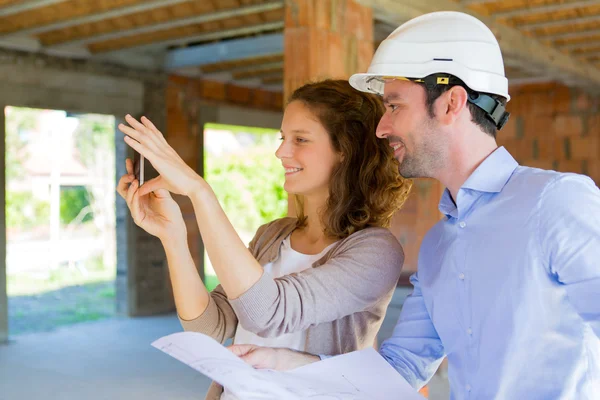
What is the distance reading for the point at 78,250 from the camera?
14.0 metres

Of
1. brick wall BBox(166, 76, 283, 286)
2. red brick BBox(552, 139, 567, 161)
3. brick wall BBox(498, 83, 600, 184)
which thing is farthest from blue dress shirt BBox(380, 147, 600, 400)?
red brick BBox(552, 139, 567, 161)

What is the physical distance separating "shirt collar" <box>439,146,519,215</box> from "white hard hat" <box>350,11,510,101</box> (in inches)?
5.2

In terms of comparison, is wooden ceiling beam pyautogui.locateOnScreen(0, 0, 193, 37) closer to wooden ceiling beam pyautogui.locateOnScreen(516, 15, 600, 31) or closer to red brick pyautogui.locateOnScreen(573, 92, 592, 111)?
wooden ceiling beam pyautogui.locateOnScreen(516, 15, 600, 31)

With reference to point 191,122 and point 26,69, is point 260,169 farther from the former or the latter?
point 26,69

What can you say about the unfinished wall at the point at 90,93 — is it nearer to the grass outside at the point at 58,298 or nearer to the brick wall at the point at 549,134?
the grass outside at the point at 58,298

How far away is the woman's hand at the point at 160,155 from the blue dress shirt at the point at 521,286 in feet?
1.63

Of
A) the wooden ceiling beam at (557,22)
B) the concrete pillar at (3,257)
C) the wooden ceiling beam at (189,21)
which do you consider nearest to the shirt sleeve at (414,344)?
the wooden ceiling beam at (189,21)

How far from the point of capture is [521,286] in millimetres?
1091

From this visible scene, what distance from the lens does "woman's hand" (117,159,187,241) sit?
4.69ft

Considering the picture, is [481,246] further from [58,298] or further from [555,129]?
[58,298]

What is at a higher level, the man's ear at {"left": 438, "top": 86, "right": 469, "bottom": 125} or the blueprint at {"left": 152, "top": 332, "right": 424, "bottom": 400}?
the man's ear at {"left": 438, "top": 86, "right": 469, "bottom": 125}

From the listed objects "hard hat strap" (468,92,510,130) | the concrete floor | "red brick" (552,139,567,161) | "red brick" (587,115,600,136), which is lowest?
the concrete floor

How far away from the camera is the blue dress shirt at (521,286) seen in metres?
1.05

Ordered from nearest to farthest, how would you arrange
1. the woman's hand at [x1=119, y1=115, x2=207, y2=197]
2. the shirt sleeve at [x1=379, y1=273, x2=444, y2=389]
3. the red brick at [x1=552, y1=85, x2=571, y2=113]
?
the woman's hand at [x1=119, y1=115, x2=207, y2=197]
the shirt sleeve at [x1=379, y1=273, x2=444, y2=389]
the red brick at [x1=552, y1=85, x2=571, y2=113]
